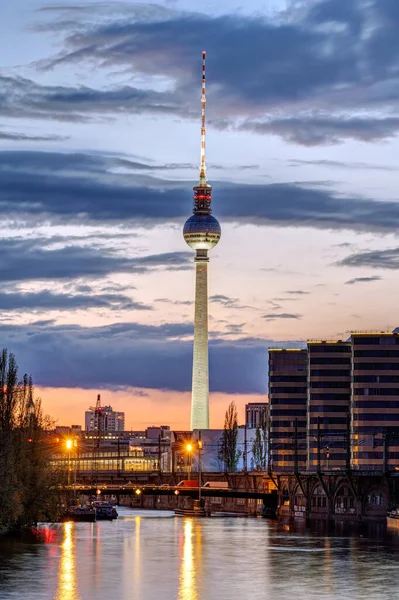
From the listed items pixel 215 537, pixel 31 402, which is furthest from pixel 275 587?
pixel 31 402

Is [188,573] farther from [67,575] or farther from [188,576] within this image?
[67,575]

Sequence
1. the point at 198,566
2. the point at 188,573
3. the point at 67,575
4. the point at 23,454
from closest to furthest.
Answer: the point at 67,575 < the point at 188,573 < the point at 198,566 < the point at 23,454

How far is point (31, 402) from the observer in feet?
619

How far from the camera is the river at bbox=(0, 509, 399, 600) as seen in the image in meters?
109

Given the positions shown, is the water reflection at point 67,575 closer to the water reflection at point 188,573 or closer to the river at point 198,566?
the river at point 198,566

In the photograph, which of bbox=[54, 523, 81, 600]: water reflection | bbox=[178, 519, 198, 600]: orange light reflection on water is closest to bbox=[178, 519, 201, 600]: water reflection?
bbox=[178, 519, 198, 600]: orange light reflection on water

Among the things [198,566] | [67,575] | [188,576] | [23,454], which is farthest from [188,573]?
[23,454]

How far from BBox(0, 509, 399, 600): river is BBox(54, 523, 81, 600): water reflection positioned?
74 mm

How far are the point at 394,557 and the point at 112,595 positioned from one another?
43.9m

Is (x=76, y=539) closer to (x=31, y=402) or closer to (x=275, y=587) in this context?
(x=31, y=402)

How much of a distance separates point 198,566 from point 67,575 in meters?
15.9

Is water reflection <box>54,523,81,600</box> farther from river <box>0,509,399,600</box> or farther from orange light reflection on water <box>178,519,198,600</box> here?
orange light reflection on water <box>178,519,198,600</box>

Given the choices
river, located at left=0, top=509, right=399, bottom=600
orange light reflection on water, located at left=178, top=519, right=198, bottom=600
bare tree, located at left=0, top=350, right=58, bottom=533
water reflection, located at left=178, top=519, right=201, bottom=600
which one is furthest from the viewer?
bare tree, located at left=0, top=350, right=58, bottom=533

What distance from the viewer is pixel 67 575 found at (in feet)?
396
